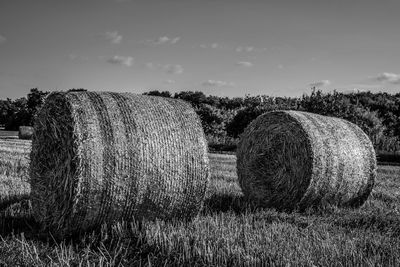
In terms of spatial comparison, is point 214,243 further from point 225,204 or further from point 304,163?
point 304,163

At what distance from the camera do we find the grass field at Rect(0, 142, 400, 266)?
14.0ft

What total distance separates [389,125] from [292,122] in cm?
2753

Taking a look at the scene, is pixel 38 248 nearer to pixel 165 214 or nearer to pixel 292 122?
pixel 165 214

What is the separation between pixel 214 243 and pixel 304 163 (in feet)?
12.4

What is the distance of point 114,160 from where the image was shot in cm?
557

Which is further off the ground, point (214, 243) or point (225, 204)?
point (214, 243)

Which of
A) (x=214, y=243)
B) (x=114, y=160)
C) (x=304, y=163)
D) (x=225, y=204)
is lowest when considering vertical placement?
(x=225, y=204)

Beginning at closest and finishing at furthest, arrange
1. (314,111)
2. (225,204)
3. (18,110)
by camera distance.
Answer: (225,204) < (314,111) < (18,110)

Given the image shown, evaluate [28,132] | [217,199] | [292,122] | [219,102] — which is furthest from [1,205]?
[219,102]

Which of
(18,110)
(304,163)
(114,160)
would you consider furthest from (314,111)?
(18,110)

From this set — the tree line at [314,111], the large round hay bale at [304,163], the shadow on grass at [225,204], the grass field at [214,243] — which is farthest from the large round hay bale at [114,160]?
the tree line at [314,111]

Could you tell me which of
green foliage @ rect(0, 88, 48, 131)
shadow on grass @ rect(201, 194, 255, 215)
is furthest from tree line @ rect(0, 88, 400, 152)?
shadow on grass @ rect(201, 194, 255, 215)

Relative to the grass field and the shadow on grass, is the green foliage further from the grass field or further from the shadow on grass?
the grass field

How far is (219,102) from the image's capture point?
224 ft
